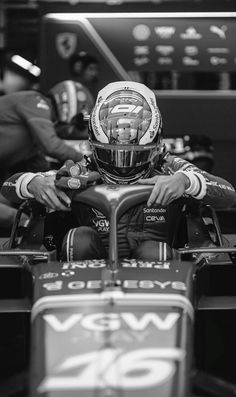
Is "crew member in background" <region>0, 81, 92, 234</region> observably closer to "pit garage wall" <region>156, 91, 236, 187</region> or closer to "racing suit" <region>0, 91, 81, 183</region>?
"racing suit" <region>0, 91, 81, 183</region>

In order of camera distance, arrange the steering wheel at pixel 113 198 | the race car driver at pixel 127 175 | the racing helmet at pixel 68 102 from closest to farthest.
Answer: the steering wheel at pixel 113 198 → the race car driver at pixel 127 175 → the racing helmet at pixel 68 102

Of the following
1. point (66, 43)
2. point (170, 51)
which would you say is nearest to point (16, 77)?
point (66, 43)

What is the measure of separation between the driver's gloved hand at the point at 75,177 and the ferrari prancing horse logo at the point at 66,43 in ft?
15.1

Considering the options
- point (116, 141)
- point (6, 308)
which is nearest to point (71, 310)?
point (6, 308)

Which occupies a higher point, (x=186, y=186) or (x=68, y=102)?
(x=186, y=186)

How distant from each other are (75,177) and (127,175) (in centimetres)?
37

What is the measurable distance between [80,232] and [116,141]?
17.3 inches

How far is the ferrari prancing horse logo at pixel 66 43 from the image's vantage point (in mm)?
8617

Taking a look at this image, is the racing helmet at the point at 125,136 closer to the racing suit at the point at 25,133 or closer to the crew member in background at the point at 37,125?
the crew member in background at the point at 37,125

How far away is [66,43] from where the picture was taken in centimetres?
863

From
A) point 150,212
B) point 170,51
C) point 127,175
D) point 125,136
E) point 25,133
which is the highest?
point 125,136

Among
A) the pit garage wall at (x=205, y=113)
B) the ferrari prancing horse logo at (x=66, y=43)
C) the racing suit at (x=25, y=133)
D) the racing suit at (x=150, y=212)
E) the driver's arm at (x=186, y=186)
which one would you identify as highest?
the driver's arm at (x=186, y=186)

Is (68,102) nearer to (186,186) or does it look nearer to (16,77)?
(16,77)

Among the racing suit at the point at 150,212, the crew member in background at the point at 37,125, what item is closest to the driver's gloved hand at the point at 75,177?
the racing suit at the point at 150,212
